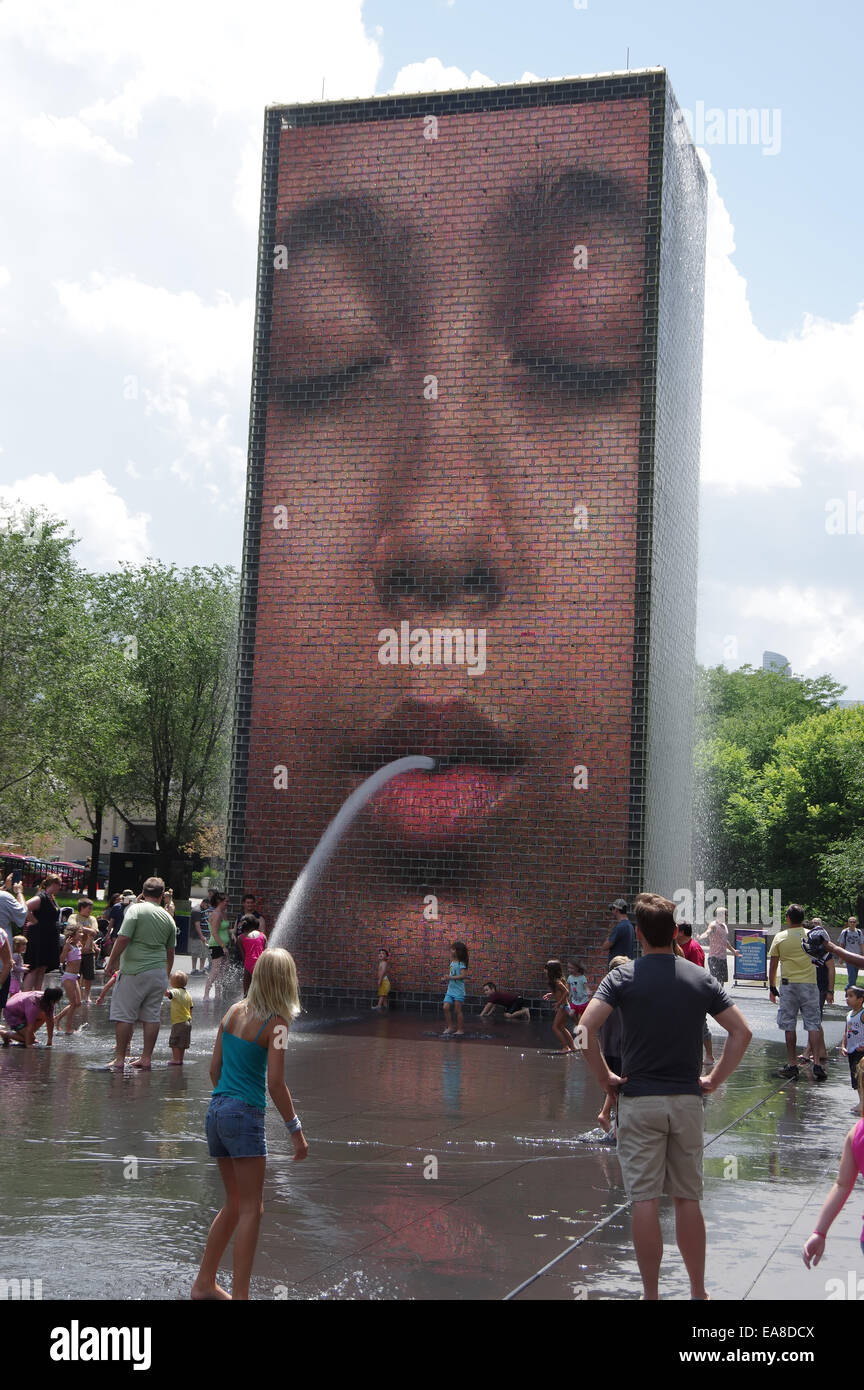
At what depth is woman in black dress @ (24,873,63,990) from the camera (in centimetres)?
1590

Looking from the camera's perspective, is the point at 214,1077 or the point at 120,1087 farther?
the point at 120,1087

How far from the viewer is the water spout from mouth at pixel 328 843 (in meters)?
20.7

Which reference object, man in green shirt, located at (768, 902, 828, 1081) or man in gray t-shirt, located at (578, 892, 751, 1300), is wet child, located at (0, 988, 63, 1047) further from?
man in gray t-shirt, located at (578, 892, 751, 1300)

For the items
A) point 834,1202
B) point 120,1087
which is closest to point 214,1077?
point 834,1202

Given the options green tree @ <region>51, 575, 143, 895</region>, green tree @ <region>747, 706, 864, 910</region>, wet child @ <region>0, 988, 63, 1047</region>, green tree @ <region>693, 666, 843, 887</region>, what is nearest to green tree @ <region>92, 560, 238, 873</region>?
green tree @ <region>51, 575, 143, 895</region>

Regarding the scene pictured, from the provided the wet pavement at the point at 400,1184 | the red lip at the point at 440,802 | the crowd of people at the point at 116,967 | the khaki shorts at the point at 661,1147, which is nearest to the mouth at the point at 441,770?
the red lip at the point at 440,802

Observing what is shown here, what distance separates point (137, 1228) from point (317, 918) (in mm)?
13825

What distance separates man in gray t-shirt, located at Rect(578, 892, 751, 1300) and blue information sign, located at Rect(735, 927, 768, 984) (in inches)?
992

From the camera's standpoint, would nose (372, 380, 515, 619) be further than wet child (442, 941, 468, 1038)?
Yes

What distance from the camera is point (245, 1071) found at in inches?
232

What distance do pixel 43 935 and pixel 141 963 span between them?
14.0 feet
